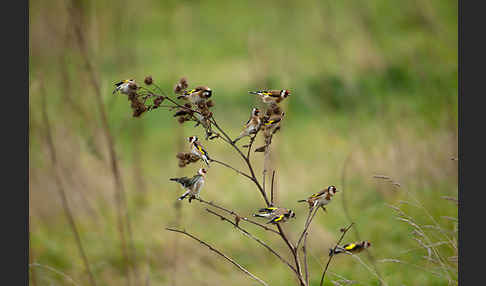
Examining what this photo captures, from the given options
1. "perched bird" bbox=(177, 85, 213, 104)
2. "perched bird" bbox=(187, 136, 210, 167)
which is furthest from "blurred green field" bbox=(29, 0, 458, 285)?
"perched bird" bbox=(177, 85, 213, 104)

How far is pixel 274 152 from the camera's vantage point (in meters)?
3.48

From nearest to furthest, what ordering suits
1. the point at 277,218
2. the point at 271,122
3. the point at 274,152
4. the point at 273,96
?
the point at 277,218 < the point at 271,122 < the point at 273,96 < the point at 274,152

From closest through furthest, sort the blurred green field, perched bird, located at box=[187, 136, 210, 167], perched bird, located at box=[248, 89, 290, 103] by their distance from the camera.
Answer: perched bird, located at box=[187, 136, 210, 167], perched bird, located at box=[248, 89, 290, 103], the blurred green field

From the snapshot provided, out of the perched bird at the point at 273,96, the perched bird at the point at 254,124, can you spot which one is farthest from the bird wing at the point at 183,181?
the perched bird at the point at 273,96

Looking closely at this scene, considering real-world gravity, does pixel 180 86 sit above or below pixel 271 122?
above

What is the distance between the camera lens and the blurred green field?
3.12 meters

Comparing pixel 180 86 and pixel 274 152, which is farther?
pixel 274 152

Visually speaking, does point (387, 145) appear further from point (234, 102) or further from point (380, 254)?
point (234, 102)

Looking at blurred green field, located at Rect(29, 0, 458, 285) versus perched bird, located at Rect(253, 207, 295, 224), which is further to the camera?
blurred green field, located at Rect(29, 0, 458, 285)

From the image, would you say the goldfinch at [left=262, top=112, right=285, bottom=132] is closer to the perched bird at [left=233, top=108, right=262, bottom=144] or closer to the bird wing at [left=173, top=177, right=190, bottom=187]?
the perched bird at [left=233, top=108, right=262, bottom=144]

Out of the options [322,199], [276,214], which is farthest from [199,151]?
[322,199]

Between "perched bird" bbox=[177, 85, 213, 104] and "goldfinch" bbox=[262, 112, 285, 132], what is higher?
"perched bird" bbox=[177, 85, 213, 104]

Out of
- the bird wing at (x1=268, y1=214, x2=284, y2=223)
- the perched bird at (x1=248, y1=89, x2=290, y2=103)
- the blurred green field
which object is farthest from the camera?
the blurred green field

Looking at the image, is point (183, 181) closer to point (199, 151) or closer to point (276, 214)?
point (199, 151)
